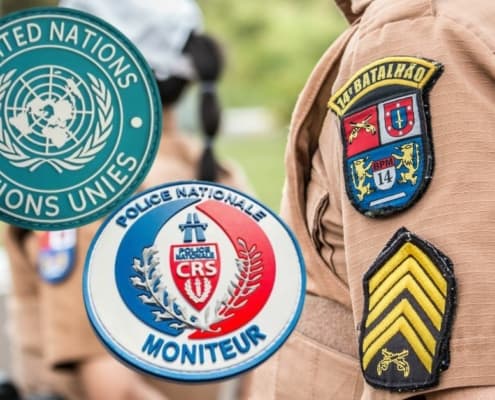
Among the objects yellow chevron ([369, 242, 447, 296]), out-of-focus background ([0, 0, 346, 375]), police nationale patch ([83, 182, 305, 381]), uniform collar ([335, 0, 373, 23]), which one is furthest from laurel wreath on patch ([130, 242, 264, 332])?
out-of-focus background ([0, 0, 346, 375])

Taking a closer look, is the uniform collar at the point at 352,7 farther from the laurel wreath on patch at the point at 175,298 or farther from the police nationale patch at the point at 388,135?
the laurel wreath on patch at the point at 175,298

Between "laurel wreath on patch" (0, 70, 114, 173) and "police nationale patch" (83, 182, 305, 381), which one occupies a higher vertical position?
"laurel wreath on patch" (0, 70, 114, 173)

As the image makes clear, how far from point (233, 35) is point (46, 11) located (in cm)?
1077

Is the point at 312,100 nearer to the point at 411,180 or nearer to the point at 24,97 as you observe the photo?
the point at 411,180

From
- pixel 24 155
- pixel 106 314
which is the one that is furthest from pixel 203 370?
pixel 24 155

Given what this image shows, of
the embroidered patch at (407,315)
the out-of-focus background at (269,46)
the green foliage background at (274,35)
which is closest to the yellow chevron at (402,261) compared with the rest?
the embroidered patch at (407,315)

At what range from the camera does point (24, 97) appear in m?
0.93

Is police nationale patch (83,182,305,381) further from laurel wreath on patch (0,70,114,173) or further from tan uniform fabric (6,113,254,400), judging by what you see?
tan uniform fabric (6,113,254,400)

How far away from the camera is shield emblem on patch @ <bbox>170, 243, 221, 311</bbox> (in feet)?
3.06

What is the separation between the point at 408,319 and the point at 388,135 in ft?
0.52

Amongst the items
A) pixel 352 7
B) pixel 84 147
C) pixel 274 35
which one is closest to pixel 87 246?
pixel 352 7

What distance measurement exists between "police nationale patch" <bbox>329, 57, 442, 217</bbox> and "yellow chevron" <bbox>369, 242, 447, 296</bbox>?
0.04 m

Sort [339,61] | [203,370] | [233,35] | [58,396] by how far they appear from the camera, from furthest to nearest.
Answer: [233,35] < [58,396] < [339,61] < [203,370]

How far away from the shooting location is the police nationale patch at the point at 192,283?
3.01ft
